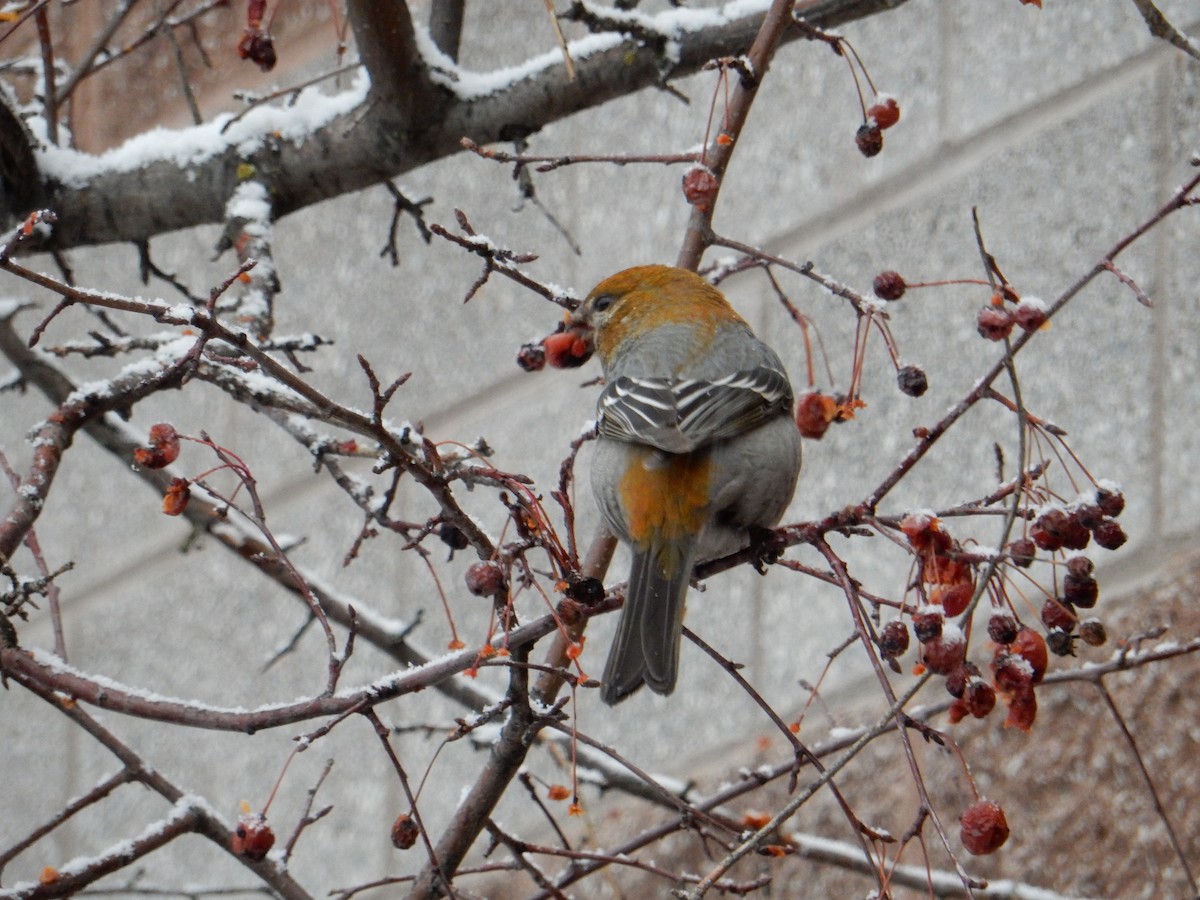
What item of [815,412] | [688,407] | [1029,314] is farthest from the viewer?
[688,407]

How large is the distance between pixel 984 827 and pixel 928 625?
242 millimetres

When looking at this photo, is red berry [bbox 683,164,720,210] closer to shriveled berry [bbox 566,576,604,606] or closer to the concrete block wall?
shriveled berry [bbox 566,576,604,606]

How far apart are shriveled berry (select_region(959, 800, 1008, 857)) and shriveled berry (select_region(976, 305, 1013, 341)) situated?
Result: 0.52 m

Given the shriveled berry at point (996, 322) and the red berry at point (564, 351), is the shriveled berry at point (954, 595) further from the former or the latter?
the red berry at point (564, 351)

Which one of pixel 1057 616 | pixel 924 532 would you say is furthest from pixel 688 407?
pixel 924 532

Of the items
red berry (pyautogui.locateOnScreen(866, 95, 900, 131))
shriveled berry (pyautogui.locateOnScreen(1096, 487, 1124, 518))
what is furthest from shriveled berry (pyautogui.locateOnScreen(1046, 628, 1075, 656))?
red berry (pyautogui.locateOnScreen(866, 95, 900, 131))

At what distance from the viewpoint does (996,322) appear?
1716 millimetres

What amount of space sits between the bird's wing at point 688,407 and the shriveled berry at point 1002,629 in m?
0.62

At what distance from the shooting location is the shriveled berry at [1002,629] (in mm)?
1566

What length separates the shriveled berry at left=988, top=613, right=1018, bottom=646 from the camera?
1.57 m

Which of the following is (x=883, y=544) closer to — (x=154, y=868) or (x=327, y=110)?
(x=327, y=110)

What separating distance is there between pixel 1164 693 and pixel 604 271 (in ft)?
5.96

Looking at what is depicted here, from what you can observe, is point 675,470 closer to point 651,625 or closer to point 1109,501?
point 651,625

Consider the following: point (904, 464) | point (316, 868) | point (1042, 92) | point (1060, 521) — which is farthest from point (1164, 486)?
point (316, 868)
